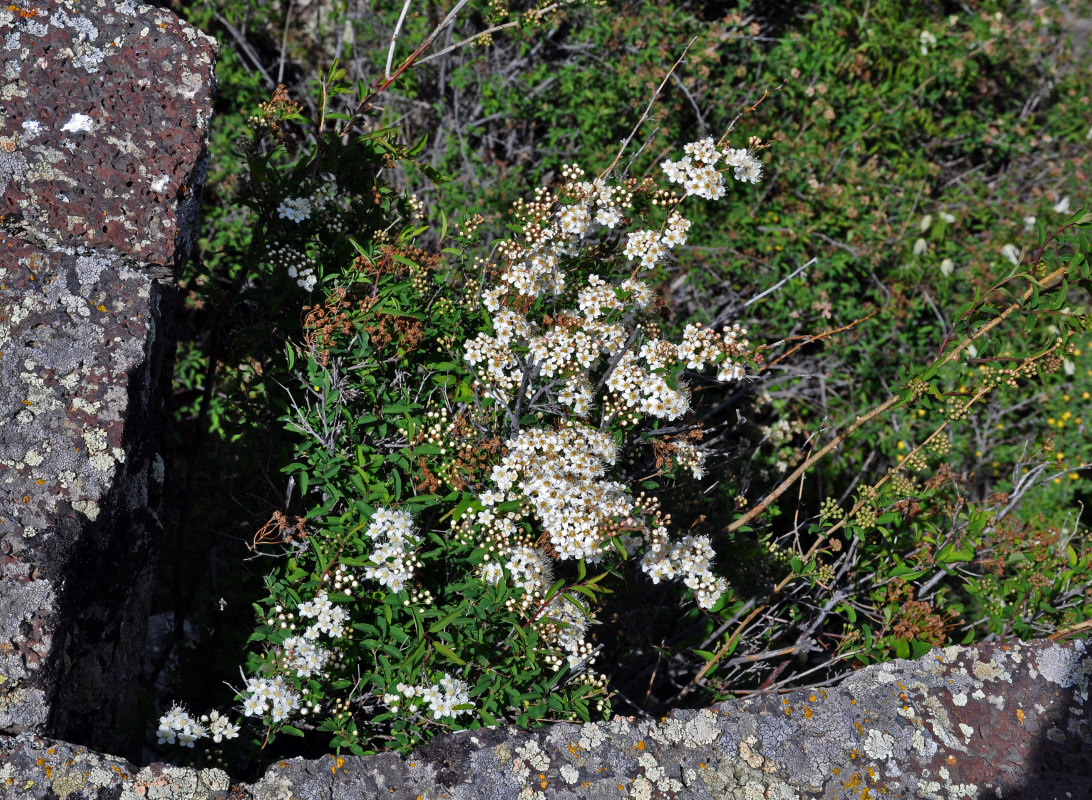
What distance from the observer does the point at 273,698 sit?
2273 millimetres

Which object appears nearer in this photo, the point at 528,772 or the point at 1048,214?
the point at 528,772

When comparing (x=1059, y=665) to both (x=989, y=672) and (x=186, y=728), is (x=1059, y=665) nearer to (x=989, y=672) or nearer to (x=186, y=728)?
(x=989, y=672)

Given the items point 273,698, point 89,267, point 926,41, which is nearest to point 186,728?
point 273,698

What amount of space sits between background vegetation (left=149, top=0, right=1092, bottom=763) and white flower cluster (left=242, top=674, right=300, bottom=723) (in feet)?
0.94

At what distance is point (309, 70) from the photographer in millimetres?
5551

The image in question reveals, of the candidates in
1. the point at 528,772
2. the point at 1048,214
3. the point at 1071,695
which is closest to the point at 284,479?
the point at 528,772

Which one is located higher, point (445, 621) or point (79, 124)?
point (79, 124)

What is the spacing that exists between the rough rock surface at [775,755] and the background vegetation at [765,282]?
1.29 ft

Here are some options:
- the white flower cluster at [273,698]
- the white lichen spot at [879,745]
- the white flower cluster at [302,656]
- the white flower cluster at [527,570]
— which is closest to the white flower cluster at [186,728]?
the white flower cluster at [273,698]

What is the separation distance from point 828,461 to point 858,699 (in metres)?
2.48

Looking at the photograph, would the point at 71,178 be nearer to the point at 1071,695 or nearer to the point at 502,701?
the point at 502,701

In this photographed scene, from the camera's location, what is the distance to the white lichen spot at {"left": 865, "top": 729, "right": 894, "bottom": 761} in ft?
7.53

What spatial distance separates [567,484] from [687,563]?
0.47 meters

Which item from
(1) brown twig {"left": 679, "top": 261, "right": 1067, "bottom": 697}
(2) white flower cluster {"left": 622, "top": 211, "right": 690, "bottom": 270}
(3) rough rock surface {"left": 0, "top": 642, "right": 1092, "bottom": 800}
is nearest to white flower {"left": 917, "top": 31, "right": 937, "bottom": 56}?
(1) brown twig {"left": 679, "top": 261, "right": 1067, "bottom": 697}
